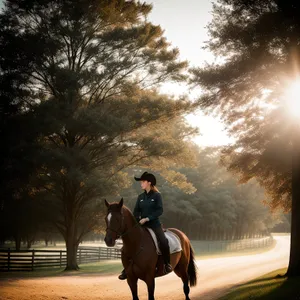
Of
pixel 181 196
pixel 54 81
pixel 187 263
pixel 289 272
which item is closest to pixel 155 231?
pixel 187 263

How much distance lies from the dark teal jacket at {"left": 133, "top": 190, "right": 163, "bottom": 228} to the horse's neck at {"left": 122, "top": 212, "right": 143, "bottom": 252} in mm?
426

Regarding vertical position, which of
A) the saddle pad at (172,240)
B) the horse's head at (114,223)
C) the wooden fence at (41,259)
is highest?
the horse's head at (114,223)

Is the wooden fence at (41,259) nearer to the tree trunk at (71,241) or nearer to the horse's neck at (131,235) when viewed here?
the tree trunk at (71,241)

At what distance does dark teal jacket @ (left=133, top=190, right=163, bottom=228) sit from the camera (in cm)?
925

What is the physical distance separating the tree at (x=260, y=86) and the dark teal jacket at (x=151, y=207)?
793 cm

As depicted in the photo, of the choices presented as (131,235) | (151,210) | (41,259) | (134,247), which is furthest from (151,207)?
(41,259)

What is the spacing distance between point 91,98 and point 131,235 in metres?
18.2

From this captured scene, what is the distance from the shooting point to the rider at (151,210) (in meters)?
9.27

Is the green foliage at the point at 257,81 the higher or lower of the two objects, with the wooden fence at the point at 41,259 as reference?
higher

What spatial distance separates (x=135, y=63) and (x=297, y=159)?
13.1 metres

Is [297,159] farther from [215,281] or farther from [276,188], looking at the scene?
[215,281]

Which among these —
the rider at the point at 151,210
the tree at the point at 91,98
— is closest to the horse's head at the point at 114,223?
the rider at the point at 151,210

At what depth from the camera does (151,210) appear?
9297mm

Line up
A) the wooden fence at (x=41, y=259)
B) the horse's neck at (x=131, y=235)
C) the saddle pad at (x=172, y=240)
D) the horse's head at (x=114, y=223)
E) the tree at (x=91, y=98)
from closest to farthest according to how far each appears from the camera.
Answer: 1. the horse's head at (x=114, y=223)
2. the horse's neck at (x=131, y=235)
3. the saddle pad at (x=172, y=240)
4. the tree at (x=91, y=98)
5. the wooden fence at (x=41, y=259)
